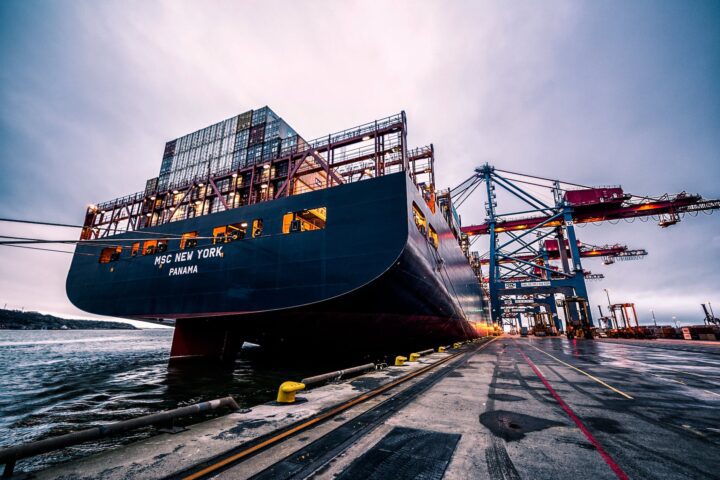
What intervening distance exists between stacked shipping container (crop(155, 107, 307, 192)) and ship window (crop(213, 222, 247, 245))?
6.41m

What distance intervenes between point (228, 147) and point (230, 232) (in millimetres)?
A: 12108

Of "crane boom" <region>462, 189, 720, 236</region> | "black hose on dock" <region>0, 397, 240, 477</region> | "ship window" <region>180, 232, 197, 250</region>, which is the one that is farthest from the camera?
"crane boom" <region>462, 189, 720, 236</region>

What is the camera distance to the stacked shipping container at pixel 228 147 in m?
22.6

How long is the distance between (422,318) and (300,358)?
7.79 m

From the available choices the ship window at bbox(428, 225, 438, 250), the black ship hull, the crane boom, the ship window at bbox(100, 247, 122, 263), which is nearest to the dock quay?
the black ship hull

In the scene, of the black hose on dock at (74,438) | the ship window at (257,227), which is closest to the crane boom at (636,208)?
the ship window at (257,227)

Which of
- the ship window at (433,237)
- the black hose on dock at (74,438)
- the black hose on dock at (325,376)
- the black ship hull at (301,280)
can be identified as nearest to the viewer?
the black hose on dock at (74,438)

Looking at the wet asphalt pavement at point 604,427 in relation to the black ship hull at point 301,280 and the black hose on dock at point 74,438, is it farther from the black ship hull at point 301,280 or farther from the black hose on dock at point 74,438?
the black ship hull at point 301,280

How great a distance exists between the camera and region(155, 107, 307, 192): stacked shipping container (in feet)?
74.2

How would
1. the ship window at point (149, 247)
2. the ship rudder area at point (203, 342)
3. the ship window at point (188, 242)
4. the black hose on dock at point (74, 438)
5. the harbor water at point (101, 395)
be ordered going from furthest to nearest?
1. the ship window at point (149, 247)
2. the ship rudder area at point (203, 342)
3. the ship window at point (188, 242)
4. the harbor water at point (101, 395)
5. the black hose on dock at point (74, 438)

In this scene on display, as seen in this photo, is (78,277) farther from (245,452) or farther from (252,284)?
(245,452)

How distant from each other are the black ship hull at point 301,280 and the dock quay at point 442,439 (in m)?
5.93

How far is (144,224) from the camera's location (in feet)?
77.2

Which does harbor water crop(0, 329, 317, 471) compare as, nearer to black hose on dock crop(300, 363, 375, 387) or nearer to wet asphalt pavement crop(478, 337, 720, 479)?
black hose on dock crop(300, 363, 375, 387)
